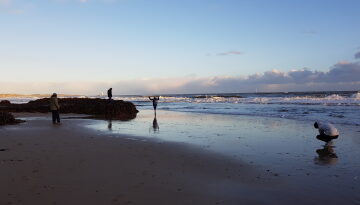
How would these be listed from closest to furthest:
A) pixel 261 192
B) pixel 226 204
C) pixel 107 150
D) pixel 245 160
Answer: pixel 226 204, pixel 261 192, pixel 245 160, pixel 107 150

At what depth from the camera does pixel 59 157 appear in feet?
27.8

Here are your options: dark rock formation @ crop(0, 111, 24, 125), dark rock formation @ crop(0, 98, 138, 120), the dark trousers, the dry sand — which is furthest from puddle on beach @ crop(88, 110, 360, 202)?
dark rock formation @ crop(0, 98, 138, 120)

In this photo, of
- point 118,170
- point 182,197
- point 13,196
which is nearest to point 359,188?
point 182,197

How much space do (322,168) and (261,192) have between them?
2587 millimetres

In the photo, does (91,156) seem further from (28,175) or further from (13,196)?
(13,196)

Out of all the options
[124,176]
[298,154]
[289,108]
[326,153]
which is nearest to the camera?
[124,176]

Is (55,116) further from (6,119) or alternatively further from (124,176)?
(124,176)

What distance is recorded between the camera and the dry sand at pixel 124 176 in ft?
17.9

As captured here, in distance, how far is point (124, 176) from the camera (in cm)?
673

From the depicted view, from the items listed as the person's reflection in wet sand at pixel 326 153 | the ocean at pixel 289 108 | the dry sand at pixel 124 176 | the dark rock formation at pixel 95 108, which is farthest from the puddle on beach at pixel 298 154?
the dark rock formation at pixel 95 108

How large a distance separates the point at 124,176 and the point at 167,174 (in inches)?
35.1

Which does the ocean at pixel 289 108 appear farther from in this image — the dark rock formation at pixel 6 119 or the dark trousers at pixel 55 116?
the dark rock formation at pixel 6 119

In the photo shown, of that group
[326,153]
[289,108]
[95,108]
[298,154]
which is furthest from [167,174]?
[289,108]

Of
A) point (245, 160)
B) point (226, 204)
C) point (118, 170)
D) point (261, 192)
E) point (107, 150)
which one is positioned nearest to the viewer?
point (226, 204)
